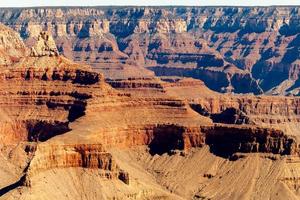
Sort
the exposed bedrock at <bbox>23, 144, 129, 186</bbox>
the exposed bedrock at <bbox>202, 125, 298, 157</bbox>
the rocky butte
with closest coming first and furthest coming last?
the exposed bedrock at <bbox>23, 144, 129, 186</bbox>, the rocky butte, the exposed bedrock at <bbox>202, 125, 298, 157</bbox>

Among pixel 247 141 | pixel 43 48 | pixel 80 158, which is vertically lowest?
pixel 247 141

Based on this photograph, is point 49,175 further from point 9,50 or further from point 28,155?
point 9,50

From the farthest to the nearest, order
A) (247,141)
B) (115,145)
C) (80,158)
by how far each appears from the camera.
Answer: (115,145)
(247,141)
(80,158)

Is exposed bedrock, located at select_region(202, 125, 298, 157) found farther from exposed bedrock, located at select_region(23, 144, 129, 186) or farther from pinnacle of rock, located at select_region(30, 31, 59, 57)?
pinnacle of rock, located at select_region(30, 31, 59, 57)

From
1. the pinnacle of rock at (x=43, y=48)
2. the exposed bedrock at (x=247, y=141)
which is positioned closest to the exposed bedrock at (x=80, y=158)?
the exposed bedrock at (x=247, y=141)

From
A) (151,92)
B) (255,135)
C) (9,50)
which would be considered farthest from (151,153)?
Answer: (9,50)

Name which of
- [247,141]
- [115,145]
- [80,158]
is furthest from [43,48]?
[80,158]

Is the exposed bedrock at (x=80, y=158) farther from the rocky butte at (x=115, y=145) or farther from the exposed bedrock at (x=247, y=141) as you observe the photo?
the exposed bedrock at (x=247, y=141)

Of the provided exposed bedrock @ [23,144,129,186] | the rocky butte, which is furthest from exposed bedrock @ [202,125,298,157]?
exposed bedrock @ [23,144,129,186]

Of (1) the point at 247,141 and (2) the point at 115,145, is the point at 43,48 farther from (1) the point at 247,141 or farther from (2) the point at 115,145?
(1) the point at 247,141

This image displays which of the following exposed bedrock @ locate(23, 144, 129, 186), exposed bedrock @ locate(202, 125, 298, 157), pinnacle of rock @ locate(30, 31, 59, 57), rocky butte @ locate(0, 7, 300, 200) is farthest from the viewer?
pinnacle of rock @ locate(30, 31, 59, 57)

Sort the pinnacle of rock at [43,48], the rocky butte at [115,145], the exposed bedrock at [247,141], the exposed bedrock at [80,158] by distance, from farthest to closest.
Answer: the pinnacle of rock at [43,48] < the exposed bedrock at [247,141] < the rocky butte at [115,145] < the exposed bedrock at [80,158]
